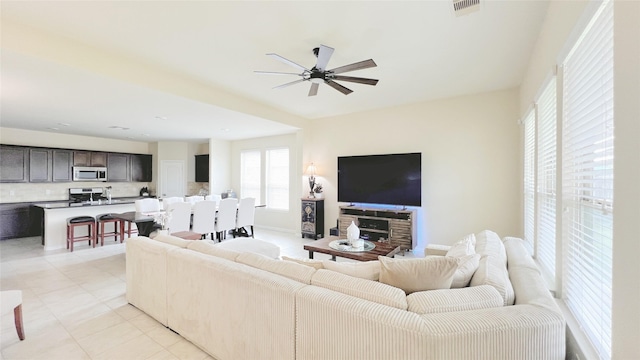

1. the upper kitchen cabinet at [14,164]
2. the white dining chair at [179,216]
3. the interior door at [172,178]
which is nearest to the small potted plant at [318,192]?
the white dining chair at [179,216]

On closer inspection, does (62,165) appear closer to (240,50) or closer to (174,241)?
(174,241)

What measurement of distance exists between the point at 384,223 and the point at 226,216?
10.2 ft

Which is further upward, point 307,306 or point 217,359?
point 307,306

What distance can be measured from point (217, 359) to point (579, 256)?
245 cm

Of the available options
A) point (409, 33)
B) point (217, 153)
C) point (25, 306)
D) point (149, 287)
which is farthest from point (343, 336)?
point (217, 153)

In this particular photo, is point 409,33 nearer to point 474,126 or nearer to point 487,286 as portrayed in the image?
point 487,286

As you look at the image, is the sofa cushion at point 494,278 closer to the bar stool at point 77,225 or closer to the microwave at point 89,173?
the bar stool at point 77,225

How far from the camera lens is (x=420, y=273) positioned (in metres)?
1.53

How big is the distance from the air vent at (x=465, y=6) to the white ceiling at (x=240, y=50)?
0.34 feet

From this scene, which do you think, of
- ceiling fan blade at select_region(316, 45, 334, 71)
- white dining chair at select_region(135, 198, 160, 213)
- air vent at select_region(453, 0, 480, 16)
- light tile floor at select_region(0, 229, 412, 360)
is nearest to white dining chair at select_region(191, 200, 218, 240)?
white dining chair at select_region(135, 198, 160, 213)

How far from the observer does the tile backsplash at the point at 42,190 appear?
6.02 m

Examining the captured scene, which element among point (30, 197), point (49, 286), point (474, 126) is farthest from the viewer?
point (30, 197)

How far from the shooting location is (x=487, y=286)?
1.42 metres

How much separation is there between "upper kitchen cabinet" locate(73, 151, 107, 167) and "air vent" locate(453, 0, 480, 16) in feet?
28.8
